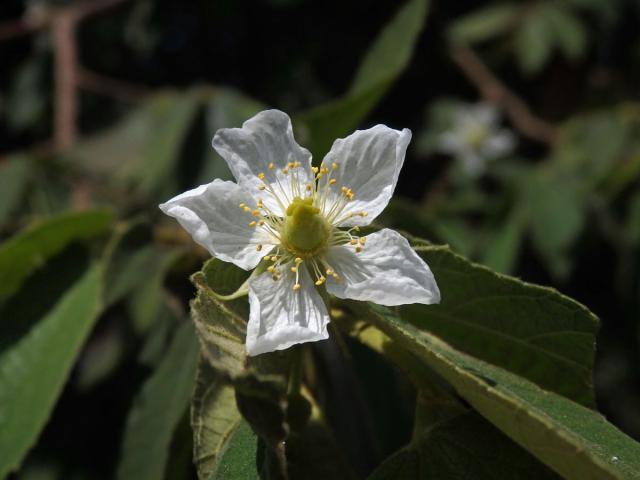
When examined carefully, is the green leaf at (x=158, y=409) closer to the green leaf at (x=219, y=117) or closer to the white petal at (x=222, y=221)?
the white petal at (x=222, y=221)

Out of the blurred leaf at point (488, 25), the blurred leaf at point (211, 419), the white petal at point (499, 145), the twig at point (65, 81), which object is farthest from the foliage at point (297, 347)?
the white petal at point (499, 145)

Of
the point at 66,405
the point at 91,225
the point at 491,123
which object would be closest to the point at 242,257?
the point at 91,225

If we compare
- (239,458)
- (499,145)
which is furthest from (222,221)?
(499,145)

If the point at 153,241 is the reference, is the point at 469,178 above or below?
below

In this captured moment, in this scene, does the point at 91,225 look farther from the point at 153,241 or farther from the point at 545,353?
the point at 545,353

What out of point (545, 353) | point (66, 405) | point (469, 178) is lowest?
point (469, 178)

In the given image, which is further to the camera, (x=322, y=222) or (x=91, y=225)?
(x=91, y=225)

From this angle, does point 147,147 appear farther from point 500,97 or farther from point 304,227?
point 500,97
